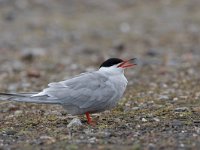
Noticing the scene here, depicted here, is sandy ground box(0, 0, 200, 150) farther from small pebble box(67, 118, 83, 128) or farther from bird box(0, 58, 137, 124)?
bird box(0, 58, 137, 124)

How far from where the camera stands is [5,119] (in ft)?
21.6

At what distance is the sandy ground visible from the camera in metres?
5.38

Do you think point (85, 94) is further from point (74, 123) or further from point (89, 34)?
point (89, 34)

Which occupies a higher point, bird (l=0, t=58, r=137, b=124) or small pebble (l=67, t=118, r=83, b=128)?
bird (l=0, t=58, r=137, b=124)

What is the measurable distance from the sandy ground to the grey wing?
0.23 metres

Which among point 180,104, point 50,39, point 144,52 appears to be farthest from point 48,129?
point 50,39

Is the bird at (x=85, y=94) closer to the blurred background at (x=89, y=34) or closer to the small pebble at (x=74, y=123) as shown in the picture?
the small pebble at (x=74, y=123)

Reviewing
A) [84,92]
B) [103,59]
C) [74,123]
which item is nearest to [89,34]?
[103,59]

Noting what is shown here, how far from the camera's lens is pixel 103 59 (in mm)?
10797

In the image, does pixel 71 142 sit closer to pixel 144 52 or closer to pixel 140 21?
pixel 144 52

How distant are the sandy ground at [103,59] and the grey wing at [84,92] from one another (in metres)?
0.23

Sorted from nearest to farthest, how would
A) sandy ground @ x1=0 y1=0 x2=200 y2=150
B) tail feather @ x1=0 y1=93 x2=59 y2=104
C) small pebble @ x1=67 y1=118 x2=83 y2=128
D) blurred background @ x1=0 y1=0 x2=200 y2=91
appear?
1. sandy ground @ x1=0 y1=0 x2=200 y2=150
2. tail feather @ x1=0 y1=93 x2=59 y2=104
3. small pebble @ x1=67 y1=118 x2=83 y2=128
4. blurred background @ x1=0 y1=0 x2=200 y2=91

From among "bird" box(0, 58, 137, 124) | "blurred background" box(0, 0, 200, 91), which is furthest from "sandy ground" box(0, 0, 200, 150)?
"bird" box(0, 58, 137, 124)

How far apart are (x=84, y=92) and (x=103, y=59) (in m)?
4.90
